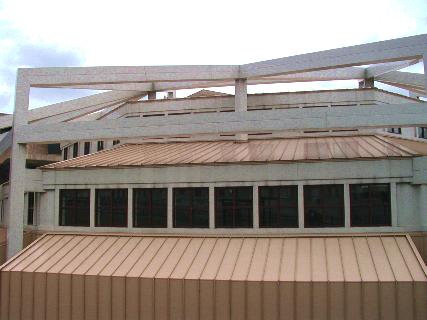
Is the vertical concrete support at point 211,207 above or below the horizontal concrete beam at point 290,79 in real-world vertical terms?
below

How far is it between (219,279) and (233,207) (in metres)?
3.89

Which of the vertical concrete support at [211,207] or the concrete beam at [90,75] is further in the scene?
the concrete beam at [90,75]

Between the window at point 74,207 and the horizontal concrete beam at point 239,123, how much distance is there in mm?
2605

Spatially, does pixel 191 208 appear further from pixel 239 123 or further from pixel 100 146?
pixel 100 146

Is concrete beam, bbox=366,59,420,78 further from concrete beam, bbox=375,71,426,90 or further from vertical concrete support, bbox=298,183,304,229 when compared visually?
vertical concrete support, bbox=298,183,304,229

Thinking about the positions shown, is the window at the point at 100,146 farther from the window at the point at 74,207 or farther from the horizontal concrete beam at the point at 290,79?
the window at the point at 74,207

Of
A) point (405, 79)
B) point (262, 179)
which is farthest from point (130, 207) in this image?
point (405, 79)

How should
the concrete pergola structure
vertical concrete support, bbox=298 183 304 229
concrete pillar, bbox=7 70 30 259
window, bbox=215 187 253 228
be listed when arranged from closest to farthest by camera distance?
the concrete pergola structure
vertical concrete support, bbox=298 183 304 229
window, bbox=215 187 253 228
concrete pillar, bbox=7 70 30 259

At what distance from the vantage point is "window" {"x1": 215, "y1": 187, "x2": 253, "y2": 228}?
1733cm

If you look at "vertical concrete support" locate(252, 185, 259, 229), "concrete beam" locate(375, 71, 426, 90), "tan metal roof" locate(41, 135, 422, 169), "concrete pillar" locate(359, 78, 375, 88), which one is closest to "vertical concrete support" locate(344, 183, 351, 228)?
"tan metal roof" locate(41, 135, 422, 169)

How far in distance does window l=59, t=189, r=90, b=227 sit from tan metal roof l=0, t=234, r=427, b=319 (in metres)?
1.65

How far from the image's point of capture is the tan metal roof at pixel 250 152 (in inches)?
706

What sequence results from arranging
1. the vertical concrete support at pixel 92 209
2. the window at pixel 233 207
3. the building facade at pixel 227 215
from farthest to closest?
the vertical concrete support at pixel 92 209, the window at pixel 233 207, the building facade at pixel 227 215

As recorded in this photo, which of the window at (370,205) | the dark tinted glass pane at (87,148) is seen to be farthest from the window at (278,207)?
the dark tinted glass pane at (87,148)
